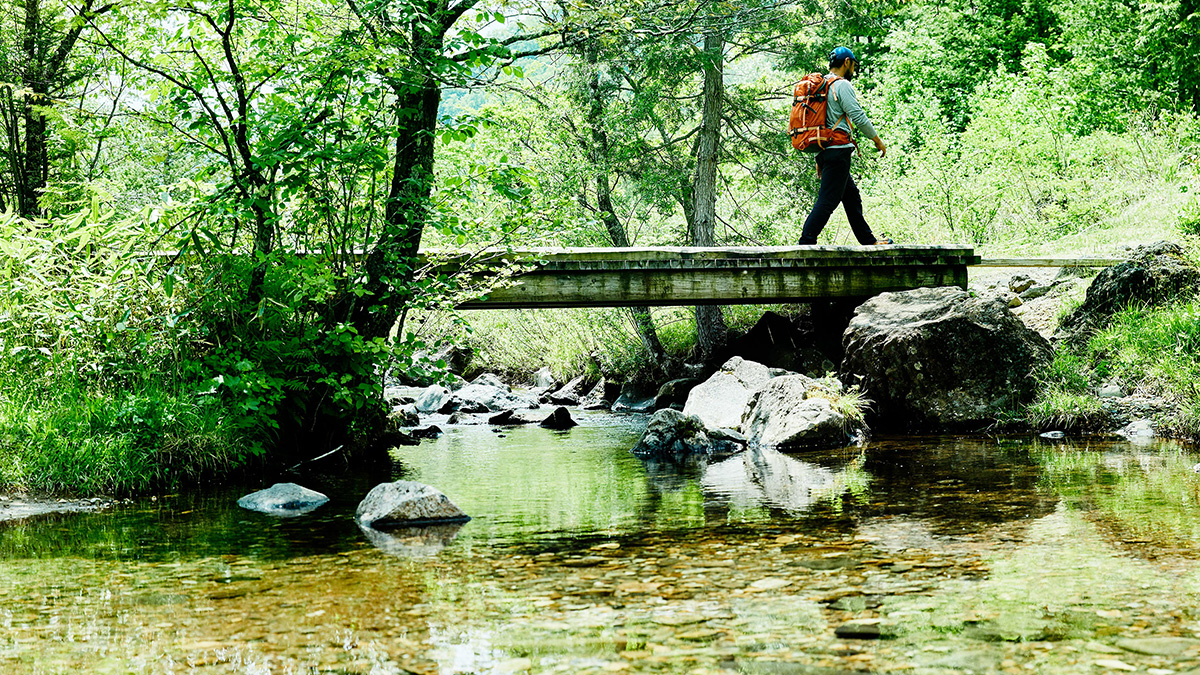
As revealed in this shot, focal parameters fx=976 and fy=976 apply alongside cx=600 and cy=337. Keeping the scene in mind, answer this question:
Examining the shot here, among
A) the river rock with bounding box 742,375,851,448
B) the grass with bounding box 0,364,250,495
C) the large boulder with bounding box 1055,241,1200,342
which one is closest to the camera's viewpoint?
the grass with bounding box 0,364,250,495

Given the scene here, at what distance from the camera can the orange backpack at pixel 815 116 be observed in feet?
35.3

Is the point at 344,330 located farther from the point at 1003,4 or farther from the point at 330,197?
the point at 1003,4

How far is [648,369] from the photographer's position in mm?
16641

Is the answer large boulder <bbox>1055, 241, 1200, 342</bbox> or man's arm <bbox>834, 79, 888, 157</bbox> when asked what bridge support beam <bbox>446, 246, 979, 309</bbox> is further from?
large boulder <bbox>1055, 241, 1200, 342</bbox>

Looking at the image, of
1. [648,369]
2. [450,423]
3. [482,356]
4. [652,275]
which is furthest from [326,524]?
[482,356]

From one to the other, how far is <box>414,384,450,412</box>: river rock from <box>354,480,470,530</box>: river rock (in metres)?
9.50

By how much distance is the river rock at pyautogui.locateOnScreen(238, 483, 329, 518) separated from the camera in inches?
243

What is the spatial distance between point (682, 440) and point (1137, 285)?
4.84 m

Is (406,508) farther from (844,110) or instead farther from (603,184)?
(603,184)

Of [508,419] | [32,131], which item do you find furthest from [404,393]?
[32,131]

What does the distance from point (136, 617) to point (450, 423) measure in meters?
9.81

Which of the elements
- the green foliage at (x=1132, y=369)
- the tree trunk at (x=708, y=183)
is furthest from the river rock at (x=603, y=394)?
the green foliage at (x=1132, y=369)

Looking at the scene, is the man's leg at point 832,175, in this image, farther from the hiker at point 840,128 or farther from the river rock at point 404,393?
the river rock at point 404,393

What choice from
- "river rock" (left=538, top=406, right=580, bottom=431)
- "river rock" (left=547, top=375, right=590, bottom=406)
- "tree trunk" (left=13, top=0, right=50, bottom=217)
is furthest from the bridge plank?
"tree trunk" (left=13, top=0, right=50, bottom=217)
